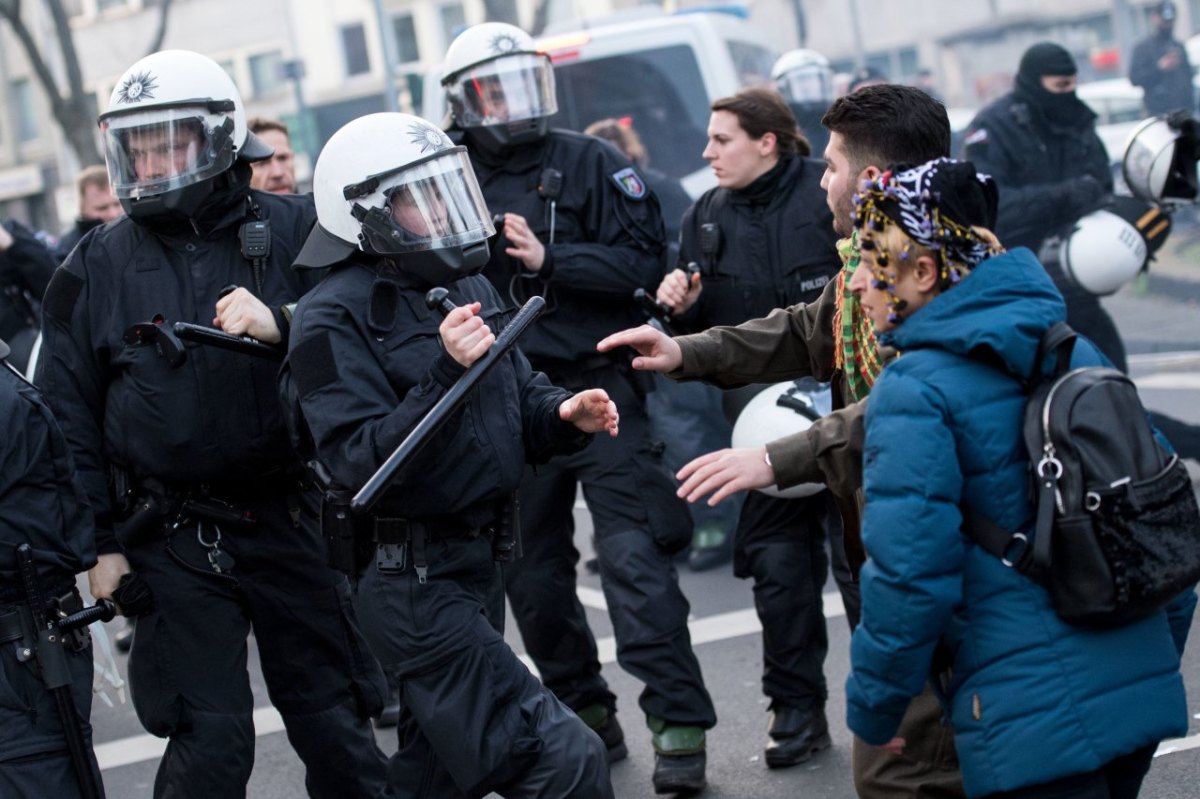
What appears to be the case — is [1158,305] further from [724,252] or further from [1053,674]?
[1053,674]

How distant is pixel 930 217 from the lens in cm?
289

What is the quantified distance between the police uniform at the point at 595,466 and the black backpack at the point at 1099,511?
7.56 feet

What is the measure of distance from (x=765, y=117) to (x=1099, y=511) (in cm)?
286

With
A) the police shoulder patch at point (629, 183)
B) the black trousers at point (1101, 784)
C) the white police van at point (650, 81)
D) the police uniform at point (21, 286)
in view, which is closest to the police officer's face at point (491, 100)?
the police shoulder patch at point (629, 183)

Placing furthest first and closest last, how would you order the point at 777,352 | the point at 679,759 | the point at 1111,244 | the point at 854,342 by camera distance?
the point at 1111,244
the point at 679,759
the point at 777,352
the point at 854,342

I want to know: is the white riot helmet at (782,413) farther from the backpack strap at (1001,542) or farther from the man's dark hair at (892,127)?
the backpack strap at (1001,542)

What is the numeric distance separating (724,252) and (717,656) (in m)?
1.72

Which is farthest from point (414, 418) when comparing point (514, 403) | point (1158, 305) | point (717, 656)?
point (1158, 305)

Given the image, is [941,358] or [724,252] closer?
[941,358]

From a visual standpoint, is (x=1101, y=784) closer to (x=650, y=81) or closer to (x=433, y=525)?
(x=433, y=525)

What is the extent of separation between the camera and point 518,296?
17.5ft

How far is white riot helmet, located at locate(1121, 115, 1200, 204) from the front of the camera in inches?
273

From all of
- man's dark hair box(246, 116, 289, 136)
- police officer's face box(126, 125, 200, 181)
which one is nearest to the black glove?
police officer's face box(126, 125, 200, 181)

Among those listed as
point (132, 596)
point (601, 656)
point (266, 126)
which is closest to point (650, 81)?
point (266, 126)
